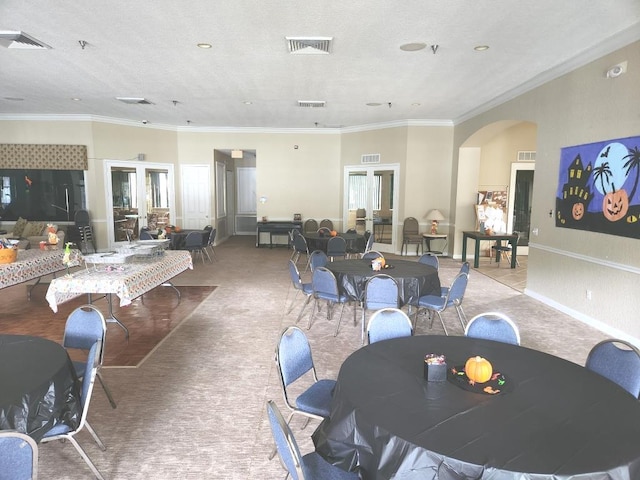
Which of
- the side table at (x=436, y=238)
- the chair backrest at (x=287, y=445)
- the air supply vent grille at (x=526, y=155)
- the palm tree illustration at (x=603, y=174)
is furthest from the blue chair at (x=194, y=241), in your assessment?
the air supply vent grille at (x=526, y=155)

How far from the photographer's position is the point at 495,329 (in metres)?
2.87

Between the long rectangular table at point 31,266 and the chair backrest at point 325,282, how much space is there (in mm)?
2887

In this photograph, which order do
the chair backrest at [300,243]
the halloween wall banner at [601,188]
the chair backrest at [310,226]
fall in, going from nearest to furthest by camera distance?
the halloween wall banner at [601,188]
the chair backrest at [300,243]
the chair backrest at [310,226]

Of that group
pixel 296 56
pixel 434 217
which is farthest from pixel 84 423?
pixel 434 217

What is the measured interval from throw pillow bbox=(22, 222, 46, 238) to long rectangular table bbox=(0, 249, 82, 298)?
13.4 ft

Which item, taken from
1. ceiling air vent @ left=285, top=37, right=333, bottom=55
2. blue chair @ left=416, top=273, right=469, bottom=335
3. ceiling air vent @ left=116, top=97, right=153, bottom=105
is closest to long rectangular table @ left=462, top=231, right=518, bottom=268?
blue chair @ left=416, top=273, right=469, bottom=335

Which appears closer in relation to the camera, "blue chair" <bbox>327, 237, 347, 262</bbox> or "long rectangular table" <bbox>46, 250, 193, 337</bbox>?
"long rectangular table" <bbox>46, 250, 193, 337</bbox>

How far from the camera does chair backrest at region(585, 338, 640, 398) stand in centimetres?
222

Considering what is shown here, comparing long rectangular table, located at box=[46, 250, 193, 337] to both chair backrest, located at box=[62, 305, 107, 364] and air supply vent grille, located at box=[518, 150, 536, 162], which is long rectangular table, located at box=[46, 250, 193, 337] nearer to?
chair backrest, located at box=[62, 305, 107, 364]

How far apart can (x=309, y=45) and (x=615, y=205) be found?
4125mm

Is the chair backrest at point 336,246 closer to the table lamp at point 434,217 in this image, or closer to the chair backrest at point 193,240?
the chair backrest at point 193,240

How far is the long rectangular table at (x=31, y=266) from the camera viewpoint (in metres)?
4.96

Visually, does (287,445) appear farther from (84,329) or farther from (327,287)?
(327,287)

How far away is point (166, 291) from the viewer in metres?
7.00
